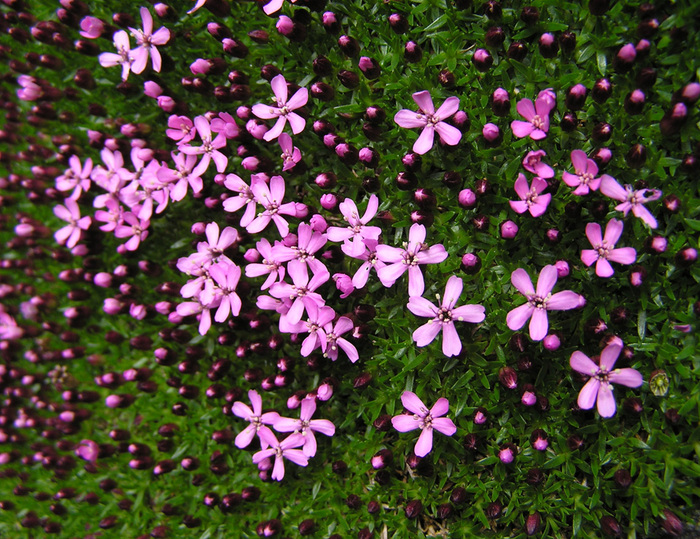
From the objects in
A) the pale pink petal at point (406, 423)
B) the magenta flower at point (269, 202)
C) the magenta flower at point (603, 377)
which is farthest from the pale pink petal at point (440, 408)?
the magenta flower at point (269, 202)

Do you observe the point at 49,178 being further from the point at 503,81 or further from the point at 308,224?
the point at 503,81

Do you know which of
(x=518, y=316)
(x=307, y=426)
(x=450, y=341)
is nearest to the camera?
(x=518, y=316)

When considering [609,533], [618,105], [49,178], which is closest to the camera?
[609,533]

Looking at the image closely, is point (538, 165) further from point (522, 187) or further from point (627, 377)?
point (627, 377)

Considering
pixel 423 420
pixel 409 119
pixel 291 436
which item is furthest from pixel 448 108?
pixel 291 436

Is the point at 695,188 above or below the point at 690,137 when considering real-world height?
below

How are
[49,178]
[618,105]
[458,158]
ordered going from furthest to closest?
1. [49,178]
2. [458,158]
3. [618,105]

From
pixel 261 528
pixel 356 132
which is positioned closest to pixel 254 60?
pixel 356 132
